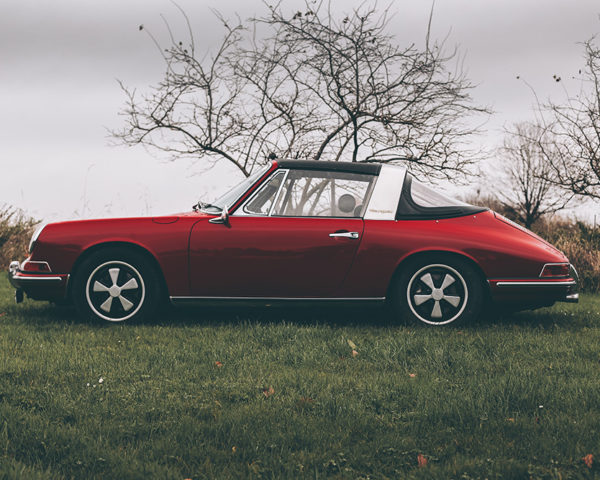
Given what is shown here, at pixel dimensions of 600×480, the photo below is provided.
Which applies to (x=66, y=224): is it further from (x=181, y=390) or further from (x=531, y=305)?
(x=531, y=305)

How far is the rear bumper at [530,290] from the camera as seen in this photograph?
651 cm

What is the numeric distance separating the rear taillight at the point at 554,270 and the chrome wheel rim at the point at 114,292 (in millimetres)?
3731

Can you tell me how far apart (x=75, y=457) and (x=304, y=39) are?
410 inches

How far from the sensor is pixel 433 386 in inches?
176

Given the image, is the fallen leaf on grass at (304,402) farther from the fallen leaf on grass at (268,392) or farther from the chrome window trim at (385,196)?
the chrome window trim at (385,196)

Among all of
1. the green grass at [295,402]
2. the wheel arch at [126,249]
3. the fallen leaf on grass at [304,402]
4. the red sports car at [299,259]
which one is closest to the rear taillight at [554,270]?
the red sports car at [299,259]

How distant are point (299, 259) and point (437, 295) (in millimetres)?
1327

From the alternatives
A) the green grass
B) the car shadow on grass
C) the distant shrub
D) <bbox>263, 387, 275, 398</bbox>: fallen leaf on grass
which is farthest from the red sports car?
the distant shrub

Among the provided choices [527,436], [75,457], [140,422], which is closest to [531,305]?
[527,436]

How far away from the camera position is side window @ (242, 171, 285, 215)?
661cm

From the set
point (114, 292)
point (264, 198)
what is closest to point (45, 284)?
point (114, 292)

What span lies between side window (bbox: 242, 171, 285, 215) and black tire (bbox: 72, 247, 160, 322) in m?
1.08

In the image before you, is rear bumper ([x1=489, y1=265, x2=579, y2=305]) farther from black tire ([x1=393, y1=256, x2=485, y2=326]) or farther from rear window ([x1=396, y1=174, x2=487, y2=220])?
rear window ([x1=396, y1=174, x2=487, y2=220])

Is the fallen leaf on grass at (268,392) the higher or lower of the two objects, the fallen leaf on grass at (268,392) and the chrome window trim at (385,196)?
the lower
